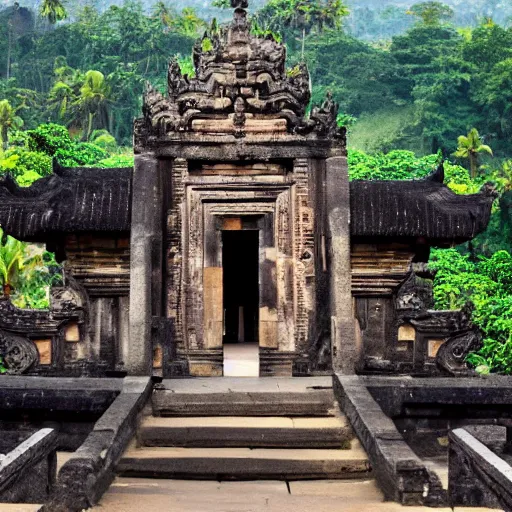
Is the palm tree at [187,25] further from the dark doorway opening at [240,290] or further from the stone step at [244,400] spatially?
the stone step at [244,400]

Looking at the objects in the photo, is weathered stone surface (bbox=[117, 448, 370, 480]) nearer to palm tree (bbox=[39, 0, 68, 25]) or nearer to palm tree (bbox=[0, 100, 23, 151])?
palm tree (bbox=[0, 100, 23, 151])

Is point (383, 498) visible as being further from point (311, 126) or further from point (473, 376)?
point (311, 126)

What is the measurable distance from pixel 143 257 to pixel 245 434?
3.01 meters

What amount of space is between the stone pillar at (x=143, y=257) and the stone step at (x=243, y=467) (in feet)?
7.84

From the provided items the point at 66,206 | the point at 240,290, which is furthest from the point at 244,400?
the point at 240,290

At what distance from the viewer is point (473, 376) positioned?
38.1 feet

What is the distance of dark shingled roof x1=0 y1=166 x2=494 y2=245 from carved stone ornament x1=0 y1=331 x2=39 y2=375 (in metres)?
1.30

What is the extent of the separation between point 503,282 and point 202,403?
2345 centimetres

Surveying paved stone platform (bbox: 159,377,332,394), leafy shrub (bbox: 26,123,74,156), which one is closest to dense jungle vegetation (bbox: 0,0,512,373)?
leafy shrub (bbox: 26,123,74,156)

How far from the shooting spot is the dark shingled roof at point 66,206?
12.0m

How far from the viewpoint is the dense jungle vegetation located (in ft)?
142

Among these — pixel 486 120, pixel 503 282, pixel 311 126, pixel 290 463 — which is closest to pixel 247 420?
pixel 290 463

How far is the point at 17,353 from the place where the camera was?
1204cm

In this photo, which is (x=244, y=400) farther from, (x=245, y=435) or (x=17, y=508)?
(x=17, y=508)
